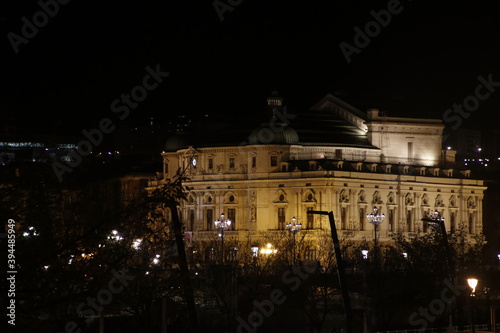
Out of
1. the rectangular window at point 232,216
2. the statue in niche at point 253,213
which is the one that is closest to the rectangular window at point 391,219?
the statue in niche at point 253,213

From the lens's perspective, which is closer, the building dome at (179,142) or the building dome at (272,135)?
the building dome at (272,135)

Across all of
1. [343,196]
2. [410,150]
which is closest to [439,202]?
[410,150]

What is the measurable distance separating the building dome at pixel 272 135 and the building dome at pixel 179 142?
1236 cm

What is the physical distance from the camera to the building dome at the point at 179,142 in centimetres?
17425

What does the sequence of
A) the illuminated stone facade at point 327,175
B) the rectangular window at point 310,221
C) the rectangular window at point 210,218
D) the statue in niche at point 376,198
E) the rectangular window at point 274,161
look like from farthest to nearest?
the rectangular window at point 210,218 < the rectangular window at point 274,161 < the statue in niche at point 376,198 < the illuminated stone facade at point 327,175 < the rectangular window at point 310,221

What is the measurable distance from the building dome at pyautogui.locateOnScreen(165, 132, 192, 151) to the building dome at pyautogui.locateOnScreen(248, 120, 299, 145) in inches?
487

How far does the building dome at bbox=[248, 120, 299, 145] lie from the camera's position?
6457 inches

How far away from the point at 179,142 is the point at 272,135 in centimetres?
1622

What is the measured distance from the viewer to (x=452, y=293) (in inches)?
2657

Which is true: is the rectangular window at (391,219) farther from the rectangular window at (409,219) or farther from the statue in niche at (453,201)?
the statue in niche at (453,201)

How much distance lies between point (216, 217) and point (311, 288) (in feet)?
277

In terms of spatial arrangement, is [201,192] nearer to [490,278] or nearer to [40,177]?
[490,278]

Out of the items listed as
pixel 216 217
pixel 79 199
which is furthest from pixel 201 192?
pixel 79 199

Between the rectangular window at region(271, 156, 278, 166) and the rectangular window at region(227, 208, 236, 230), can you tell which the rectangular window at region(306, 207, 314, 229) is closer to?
the rectangular window at region(271, 156, 278, 166)
